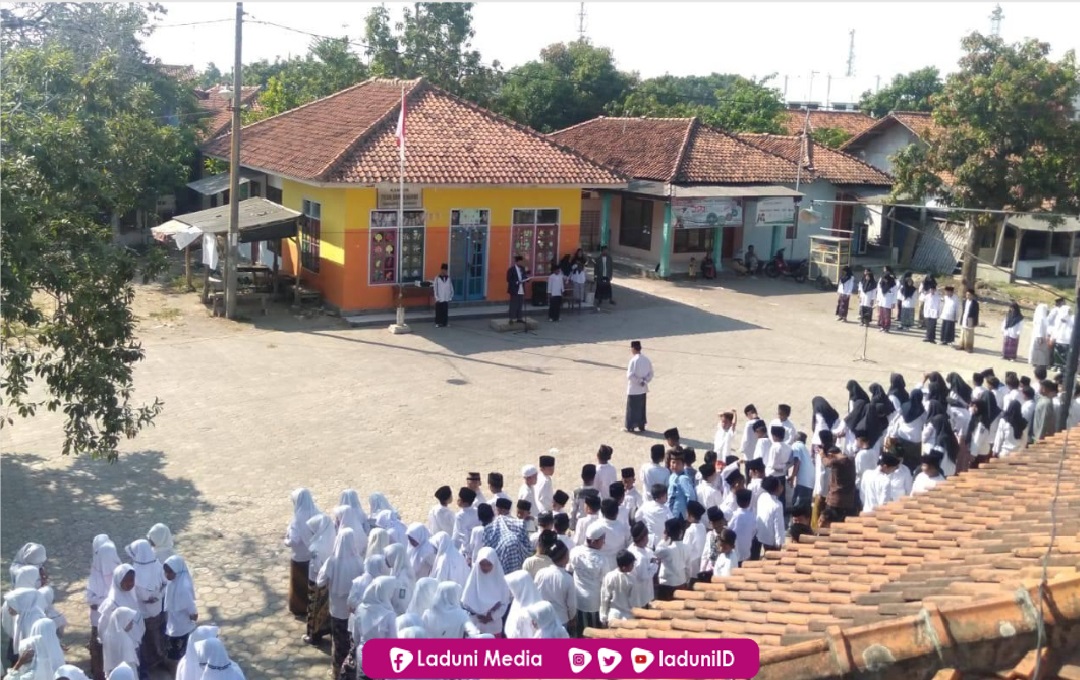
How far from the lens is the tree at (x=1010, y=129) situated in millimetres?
23000

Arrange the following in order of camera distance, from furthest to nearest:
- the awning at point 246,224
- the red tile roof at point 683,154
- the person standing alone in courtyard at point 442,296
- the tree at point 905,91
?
Answer: the tree at point 905,91, the red tile roof at point 683,154, the awning at point 246,224, the person standing alone in courtyard at point 442,296

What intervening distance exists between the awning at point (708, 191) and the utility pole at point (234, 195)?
1088 cm

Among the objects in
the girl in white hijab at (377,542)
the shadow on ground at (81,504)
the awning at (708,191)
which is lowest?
the shadow on ground at (81,504)

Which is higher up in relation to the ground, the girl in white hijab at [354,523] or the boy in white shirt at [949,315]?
the boy in white shirt at [949,315]

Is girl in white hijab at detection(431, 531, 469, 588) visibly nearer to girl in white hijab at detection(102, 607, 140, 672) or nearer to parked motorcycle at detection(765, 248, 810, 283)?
girl in white hijab at detection(102, 607, 140, 672)

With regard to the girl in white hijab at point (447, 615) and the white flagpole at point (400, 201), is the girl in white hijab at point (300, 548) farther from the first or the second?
the white flagpole at point (400, 201)

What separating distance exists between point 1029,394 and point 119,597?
34.0 feet

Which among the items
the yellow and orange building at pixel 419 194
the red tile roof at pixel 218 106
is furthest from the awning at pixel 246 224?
the red tile roof at pixel 218 106

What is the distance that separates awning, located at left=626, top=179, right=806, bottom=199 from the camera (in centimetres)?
2642

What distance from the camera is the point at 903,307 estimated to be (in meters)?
21.8

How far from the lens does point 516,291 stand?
2048cm

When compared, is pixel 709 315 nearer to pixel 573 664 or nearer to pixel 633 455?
pixel 633 455

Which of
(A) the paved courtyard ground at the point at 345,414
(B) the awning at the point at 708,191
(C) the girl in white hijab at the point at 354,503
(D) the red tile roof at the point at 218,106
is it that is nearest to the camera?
(C) the girl in white hijab at the point at 354,503

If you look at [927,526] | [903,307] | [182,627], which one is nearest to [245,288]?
[903,307]
